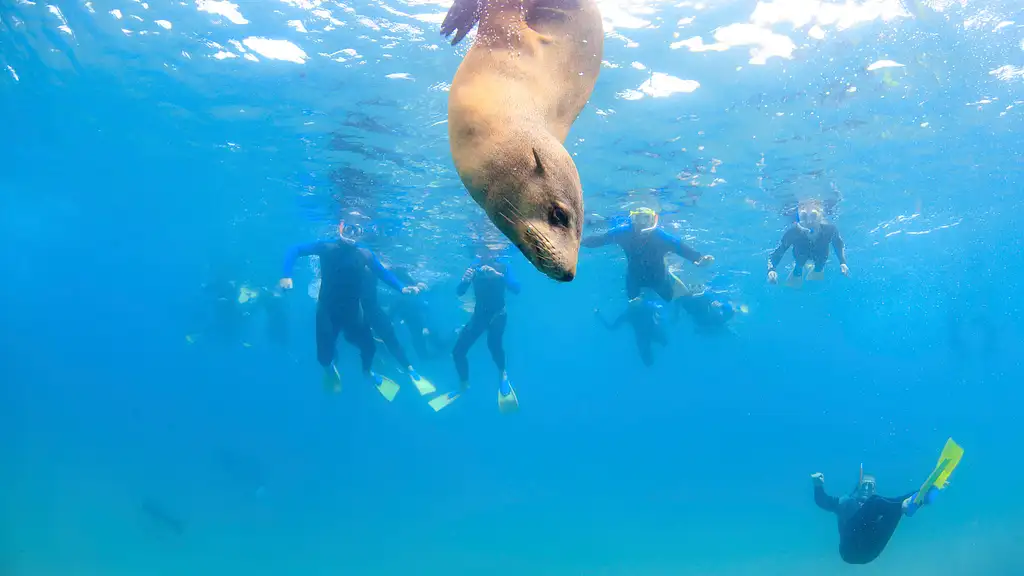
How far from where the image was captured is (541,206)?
65.2 inches

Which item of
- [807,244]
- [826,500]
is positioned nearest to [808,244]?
[807,244]

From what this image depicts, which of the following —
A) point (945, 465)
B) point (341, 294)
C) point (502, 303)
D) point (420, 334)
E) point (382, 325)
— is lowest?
point (420, 334)

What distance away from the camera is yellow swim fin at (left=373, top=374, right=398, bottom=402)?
12.6m

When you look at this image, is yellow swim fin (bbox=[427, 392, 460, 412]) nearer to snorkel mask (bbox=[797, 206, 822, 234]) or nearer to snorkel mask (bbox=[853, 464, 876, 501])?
snorkel mask (bbox=[853, 464, 876, 501])

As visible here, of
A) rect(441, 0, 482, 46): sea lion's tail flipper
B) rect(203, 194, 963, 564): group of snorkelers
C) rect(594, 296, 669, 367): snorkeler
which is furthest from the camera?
rect(594, 296, 669, 367): snorkeler

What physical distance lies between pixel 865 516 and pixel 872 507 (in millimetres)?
293

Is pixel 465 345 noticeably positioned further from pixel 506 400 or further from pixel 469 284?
pixel 506 400

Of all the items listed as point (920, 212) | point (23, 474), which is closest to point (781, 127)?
point (920, 212)

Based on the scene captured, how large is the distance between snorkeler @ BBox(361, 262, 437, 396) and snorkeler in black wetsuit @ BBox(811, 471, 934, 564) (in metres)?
9.26

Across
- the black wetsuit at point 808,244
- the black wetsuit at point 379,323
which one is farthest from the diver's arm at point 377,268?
the black wetsuit at point 808,244

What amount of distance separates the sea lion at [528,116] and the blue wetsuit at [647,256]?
12.5 m

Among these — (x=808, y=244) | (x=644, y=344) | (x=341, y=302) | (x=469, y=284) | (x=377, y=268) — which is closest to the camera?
(x=341, y=302)

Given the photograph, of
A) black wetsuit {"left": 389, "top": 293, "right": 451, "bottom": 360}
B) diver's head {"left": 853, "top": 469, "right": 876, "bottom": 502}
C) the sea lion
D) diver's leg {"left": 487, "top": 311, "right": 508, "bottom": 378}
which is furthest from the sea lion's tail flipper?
black wetsuit {"left": 389, "top": 293, "right": 451, "bottom": 360}

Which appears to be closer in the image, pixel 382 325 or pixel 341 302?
pixel 341 302
